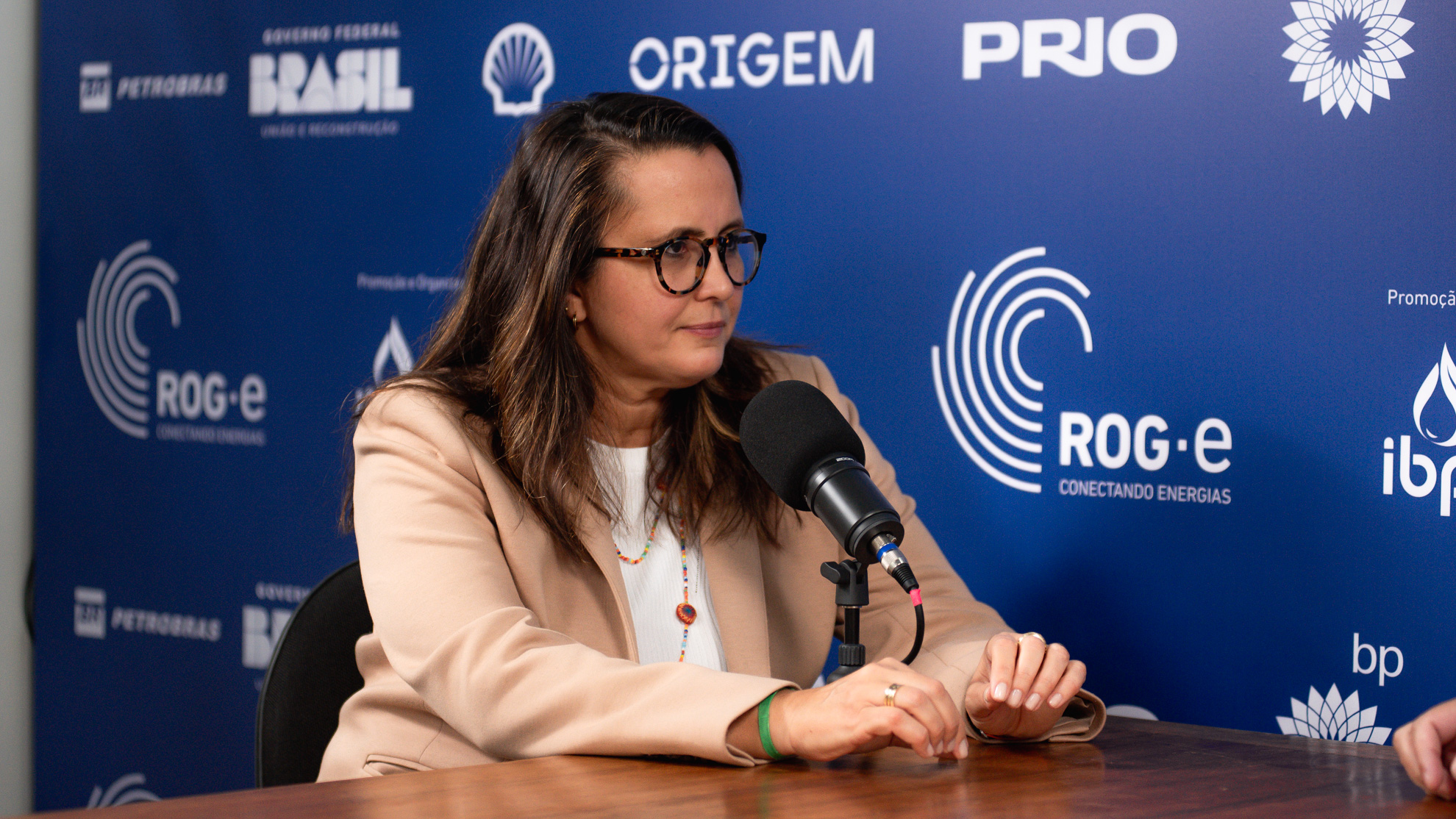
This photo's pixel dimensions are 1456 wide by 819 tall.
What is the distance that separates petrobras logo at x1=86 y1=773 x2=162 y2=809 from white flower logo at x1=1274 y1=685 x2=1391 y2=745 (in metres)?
2.67

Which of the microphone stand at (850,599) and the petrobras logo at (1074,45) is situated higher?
the petrobras logo at (1074,45)

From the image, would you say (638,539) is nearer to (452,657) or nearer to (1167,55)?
(452,657)

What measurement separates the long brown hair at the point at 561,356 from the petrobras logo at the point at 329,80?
1.16m

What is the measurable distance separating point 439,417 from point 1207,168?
121 centimetres

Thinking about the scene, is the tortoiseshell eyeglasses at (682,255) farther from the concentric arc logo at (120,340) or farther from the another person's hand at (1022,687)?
the concentric arc logo at (120,340)

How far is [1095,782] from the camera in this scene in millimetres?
1349

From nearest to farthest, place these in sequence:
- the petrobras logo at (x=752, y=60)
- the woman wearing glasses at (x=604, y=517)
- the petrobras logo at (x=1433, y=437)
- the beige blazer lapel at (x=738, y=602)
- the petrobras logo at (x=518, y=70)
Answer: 1. the woman wearing glasses at (x=604, y=517)
2. the beige blazer lapel at (x=738, y=602)
3. the petrobras logo at (x=1433, y=437)
4. the petrobras logo at (x=752, y=60)
5. the petrobras logo at (x=518, y=70)

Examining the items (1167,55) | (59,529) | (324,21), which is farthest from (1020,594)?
(59,529)

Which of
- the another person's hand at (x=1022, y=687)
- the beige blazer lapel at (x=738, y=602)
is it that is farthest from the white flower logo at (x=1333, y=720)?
the beige blazer lapel at (x=738, y=602)

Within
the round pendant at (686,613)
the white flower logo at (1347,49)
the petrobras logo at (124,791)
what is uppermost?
the white flower logo at (1347,49)

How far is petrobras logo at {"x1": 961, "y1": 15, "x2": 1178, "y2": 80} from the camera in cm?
214

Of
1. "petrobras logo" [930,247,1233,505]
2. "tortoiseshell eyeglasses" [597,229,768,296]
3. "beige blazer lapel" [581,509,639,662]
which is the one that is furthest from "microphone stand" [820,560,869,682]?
"petrobras logo" [930,247,1233,505]

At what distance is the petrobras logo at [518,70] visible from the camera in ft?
9.20

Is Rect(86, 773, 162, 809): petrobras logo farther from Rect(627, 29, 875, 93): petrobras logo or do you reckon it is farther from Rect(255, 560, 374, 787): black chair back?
Rect(627, 29, 875, 93): petrobras logo
